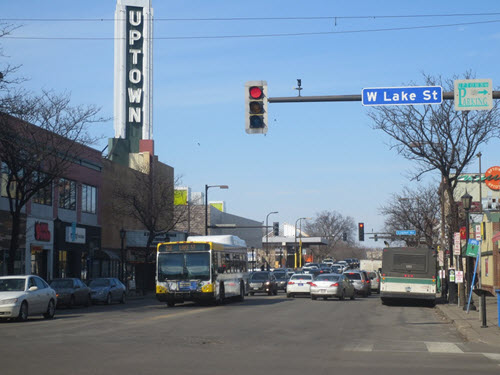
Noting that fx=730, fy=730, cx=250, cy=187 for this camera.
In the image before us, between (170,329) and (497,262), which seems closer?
(170,329)

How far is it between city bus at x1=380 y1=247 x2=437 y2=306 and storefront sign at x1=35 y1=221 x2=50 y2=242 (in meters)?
20.0

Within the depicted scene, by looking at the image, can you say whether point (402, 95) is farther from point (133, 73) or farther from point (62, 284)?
point (133, 73)

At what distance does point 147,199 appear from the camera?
182ft

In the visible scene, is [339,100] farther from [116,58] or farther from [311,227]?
[311,227]

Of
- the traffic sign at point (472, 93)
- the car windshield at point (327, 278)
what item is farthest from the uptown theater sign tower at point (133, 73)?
the traffic sign at point (472, 93)

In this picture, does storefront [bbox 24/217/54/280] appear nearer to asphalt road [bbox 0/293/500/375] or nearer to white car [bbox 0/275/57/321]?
white car [bbox 0/275/57/321]

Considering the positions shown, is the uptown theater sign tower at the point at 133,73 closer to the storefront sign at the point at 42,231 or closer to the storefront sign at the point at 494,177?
the storefront sign at the point at 42,231

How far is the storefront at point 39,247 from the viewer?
42.0 m

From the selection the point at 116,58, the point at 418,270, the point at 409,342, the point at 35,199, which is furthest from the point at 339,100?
the point at 116,58

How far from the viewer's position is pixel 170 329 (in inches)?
782

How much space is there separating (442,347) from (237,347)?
14.7 feet

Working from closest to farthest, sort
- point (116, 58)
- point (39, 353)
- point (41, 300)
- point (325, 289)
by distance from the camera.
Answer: point (39, 353) < point (41, 300) < point (325, 289) < point (116, 58)

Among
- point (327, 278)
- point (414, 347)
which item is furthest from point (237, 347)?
point (327, 278)

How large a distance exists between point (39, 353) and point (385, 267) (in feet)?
80.2
